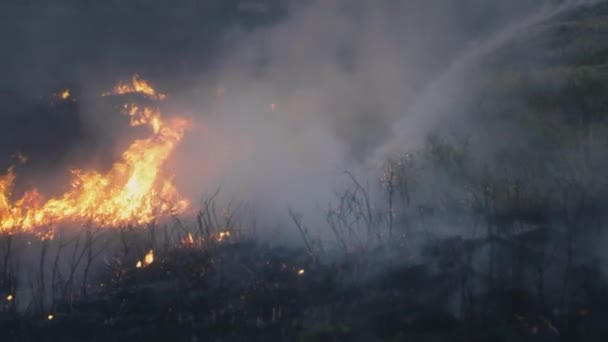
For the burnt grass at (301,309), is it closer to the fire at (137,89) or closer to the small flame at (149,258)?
the small flame at (149,258)

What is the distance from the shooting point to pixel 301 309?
7.79 m

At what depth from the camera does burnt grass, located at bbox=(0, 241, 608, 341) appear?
6.80m

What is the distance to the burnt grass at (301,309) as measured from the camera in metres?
6.80

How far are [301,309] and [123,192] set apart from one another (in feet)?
26.3

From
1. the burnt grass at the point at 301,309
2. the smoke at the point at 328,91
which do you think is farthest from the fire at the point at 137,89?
the burnt grass at the point at 301,309

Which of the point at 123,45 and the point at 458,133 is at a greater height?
the point at 123,45

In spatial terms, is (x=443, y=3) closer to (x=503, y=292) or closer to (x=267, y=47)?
(x=267, y=47)

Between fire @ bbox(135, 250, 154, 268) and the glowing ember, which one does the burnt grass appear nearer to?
fire @ bbox(135, 250, 154, 268)

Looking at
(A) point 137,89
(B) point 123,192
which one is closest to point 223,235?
(B) point 123,192

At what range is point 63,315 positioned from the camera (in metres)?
8.08

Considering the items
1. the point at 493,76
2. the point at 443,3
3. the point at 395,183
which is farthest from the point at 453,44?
the point at 395,183

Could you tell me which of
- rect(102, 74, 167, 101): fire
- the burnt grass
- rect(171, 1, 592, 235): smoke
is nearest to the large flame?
rect(102, 74, 167, 101): fire

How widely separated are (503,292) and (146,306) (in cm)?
570

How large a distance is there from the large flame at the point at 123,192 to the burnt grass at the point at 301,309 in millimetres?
3702
